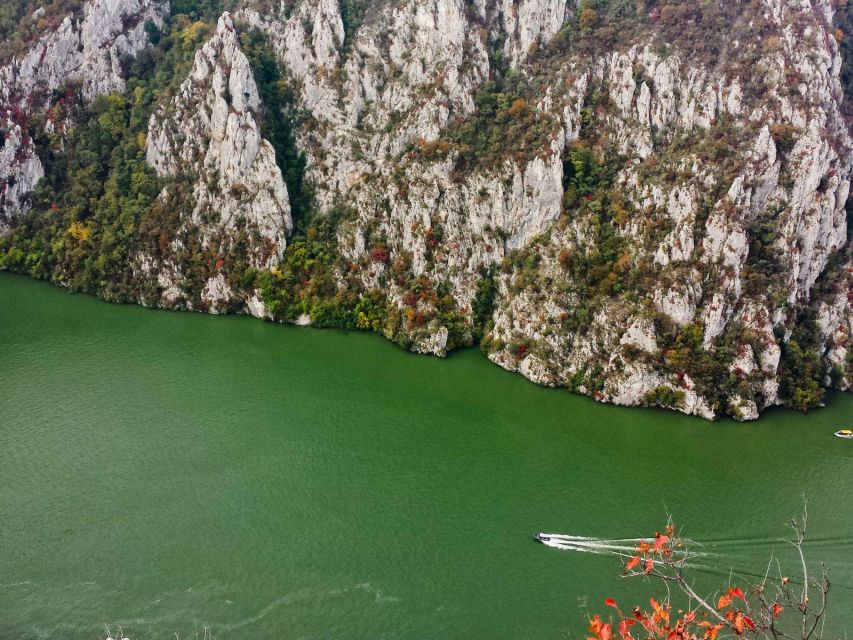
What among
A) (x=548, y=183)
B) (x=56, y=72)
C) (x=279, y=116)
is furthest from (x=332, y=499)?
(x=56, y=72)

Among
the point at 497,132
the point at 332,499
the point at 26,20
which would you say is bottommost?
the point at 332,499

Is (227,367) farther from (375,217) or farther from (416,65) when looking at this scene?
(416,65)

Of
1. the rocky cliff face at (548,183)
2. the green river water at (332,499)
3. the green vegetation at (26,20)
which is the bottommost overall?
the green river water at (332,499)

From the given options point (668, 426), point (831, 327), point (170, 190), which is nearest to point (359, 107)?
point (170, 190)

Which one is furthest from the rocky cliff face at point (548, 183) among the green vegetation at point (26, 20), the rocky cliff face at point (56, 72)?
the green vegetation at point (26, 20)

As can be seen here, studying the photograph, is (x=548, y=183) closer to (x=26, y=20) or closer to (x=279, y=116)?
(x=279, y=116)

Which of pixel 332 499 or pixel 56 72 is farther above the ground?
pixel 56 72

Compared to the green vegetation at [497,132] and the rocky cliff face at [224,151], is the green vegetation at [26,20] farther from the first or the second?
the green vegetation at [497,132]

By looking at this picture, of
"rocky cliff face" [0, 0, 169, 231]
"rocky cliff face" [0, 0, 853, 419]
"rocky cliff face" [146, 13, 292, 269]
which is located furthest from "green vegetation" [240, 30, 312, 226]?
"rocky cliff face" [0, 0, 169, 231]
